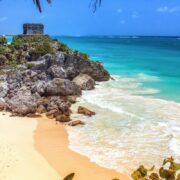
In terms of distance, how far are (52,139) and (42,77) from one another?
13686 millimetres

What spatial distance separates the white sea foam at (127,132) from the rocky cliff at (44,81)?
1430mm

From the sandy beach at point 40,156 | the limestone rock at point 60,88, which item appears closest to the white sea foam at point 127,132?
the sandy beach at point 40,156

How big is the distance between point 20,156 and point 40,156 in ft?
2.60

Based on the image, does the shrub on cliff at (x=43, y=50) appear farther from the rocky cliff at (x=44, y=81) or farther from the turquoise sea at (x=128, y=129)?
the turquoise sea at (x=128, y=129)

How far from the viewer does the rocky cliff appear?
20156mm

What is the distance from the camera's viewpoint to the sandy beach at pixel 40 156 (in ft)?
39.2

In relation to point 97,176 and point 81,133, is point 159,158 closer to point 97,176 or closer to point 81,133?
point 97,176

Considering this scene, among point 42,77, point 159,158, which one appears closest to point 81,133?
point 159,158

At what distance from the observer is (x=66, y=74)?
97.9ft

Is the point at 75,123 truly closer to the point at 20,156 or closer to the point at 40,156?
the point at 40,156

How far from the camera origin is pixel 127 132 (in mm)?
16922

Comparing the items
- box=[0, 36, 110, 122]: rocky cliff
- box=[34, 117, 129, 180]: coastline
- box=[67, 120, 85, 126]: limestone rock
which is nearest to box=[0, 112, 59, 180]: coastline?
box=[34, 117, 129, 180]: coastline

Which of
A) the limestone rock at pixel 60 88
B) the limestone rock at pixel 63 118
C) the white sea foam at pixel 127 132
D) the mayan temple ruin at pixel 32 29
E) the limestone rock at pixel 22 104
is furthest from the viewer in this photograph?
the mayan temple ruin at pixel 32 29

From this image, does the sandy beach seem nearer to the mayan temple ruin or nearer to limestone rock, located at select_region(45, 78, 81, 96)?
limestone rock, located at select_region(45, 78, 81, 96)
